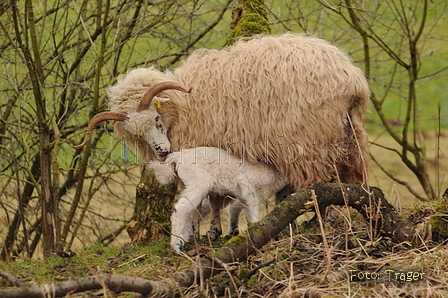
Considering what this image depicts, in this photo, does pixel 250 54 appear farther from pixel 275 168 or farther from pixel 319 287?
pixel 319 287

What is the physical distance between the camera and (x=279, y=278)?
348 cm

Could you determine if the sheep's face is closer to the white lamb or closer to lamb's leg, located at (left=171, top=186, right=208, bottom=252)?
the white lamb

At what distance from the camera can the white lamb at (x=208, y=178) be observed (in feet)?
15.1

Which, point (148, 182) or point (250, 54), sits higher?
point (250, 54)

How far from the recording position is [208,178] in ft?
15.2

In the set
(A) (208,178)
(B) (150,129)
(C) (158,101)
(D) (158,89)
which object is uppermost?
(D) (158,89)

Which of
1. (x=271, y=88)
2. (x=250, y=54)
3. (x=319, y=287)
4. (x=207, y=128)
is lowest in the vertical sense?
(x=319, y=287)

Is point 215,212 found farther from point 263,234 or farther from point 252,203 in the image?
point 263,234

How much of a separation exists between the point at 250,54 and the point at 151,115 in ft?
3.51

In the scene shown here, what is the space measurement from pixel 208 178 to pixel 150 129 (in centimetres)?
75

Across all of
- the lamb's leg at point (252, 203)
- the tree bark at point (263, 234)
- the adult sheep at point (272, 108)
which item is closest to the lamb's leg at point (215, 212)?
the lamb's leg at point (252, 203)

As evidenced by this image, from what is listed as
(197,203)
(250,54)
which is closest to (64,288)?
(197,203)

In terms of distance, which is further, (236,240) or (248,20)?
(248,20)

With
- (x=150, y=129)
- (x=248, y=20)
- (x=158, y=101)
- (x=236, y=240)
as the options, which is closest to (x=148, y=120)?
(x=150, y=129)
